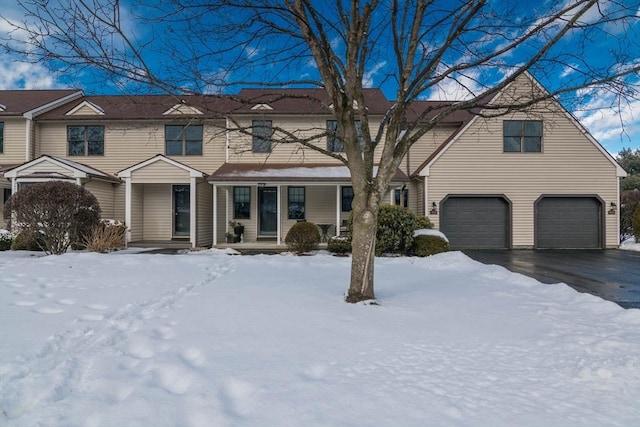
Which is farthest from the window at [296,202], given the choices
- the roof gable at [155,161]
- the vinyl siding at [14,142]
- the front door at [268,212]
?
the vinyl siding at [14,142]

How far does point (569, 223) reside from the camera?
51.3 ft

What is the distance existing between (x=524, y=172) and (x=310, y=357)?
15.0 m

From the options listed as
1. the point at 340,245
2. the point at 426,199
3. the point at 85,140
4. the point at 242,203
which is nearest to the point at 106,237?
the point at 242,203

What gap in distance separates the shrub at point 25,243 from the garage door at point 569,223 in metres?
17.6

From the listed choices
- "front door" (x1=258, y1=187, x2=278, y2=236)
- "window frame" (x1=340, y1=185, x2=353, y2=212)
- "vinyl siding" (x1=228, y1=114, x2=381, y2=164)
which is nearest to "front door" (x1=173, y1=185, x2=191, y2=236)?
"vinyl siding" (x1=228, y1=114, x2=381, y2=164)

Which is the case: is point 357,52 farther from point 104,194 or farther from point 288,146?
point 104,194

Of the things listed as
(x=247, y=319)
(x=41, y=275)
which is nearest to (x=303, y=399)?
(x=247, y=319)

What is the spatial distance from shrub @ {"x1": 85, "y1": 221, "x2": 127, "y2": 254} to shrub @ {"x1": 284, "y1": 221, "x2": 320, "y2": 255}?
18.5 feet

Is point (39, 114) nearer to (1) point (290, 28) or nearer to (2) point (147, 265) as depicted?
(2) point (147, 265)

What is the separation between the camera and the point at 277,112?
15695mm

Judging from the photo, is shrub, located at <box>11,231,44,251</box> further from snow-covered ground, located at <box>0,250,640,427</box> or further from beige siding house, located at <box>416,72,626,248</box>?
beige siding house, located at <box>416,72,626,248</box>

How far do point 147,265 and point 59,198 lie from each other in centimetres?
413

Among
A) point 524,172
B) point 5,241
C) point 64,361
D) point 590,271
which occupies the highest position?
point 524,172

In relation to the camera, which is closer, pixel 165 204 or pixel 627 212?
pixel 165 204
